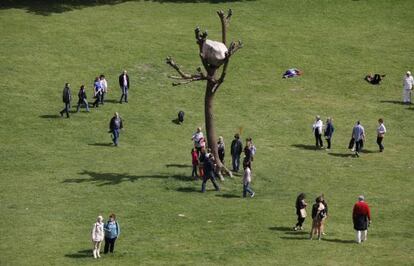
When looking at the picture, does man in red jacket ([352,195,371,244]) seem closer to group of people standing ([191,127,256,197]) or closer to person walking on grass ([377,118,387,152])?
group of people standing ([191,127,256,197])

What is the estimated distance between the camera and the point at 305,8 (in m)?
77.8

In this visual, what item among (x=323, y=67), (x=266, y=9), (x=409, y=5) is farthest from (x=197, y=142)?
(x=409, y=5)

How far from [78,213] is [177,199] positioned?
494 cm

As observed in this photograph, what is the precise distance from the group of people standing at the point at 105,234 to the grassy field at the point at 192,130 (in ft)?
2.08

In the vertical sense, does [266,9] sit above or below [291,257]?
above

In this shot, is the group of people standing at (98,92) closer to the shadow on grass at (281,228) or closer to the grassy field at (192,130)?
the grassy field at (192,130)

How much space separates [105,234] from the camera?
123 ft

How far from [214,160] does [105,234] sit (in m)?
11.4

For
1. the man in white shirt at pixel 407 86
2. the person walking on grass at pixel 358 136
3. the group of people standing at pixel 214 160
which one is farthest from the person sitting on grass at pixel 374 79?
the group of people standing at pixel 214 160

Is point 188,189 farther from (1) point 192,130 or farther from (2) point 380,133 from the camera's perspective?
(2) point 380,133

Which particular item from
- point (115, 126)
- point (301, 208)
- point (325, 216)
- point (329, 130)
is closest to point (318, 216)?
point (325, 216)

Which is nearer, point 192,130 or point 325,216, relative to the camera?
point 325,216

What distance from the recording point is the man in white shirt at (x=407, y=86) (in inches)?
2406

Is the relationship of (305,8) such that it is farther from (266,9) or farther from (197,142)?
(197,142)
